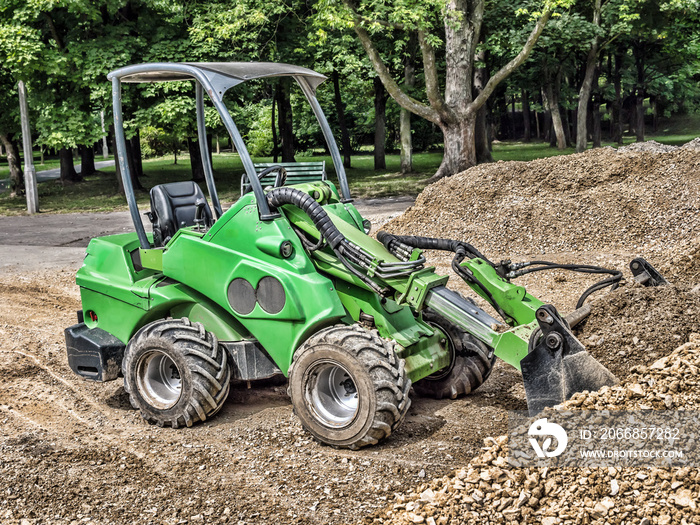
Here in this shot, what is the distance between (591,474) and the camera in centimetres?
394

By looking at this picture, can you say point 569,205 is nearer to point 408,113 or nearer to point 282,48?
point 282,48

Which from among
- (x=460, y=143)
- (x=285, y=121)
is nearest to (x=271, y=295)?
(x=460, y=143)

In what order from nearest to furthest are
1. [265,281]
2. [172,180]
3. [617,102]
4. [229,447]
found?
[229,447] < [265,281] < [172,180] < [617,102]

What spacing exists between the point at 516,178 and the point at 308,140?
30.1 m

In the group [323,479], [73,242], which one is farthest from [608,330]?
[73,242]

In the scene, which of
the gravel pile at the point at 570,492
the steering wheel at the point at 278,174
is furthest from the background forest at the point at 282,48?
the gravel pile at the point at 570,492

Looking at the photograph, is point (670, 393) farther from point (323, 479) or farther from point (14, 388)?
point (14, 388)

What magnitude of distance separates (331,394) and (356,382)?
44 centimetres

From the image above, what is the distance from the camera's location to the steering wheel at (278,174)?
5957mm

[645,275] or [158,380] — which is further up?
[645,275]

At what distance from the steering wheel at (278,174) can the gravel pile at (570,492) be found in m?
2.69

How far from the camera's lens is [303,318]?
5.34 metres

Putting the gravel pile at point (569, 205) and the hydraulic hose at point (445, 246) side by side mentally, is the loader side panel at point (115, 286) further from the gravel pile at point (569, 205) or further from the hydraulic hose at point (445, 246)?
the gravel pile at point (569, 205)

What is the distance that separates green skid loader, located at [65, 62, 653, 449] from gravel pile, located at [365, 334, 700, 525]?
1.62 ft
